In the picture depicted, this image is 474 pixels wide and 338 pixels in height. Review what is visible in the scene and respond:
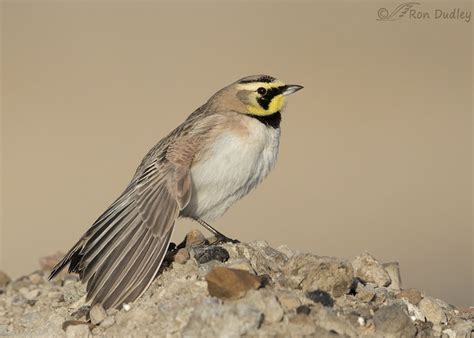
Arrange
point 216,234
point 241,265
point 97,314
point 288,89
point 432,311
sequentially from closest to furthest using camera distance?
point 97,314 → point 241,265 → point 432,311 → point 216,234 → point 288,89

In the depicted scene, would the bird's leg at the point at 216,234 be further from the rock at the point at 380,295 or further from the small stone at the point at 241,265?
the rock at the point at 380,295

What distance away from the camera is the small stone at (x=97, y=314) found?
725 centimetres

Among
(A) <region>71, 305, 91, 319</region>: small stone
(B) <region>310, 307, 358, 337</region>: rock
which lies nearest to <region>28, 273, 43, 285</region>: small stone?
(A) <region>71, 305, 91, 319</region>: small stone

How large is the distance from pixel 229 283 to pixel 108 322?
105 cm

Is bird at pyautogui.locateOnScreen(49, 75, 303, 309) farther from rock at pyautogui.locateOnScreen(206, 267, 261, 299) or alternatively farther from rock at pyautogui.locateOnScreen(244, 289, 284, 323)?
rock at pyautogui.locateOnScreen(244, 289, 284, 323)

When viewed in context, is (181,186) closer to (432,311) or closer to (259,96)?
(259,96)

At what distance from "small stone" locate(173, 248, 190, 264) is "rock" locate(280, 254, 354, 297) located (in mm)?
826

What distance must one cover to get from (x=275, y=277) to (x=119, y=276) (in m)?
1.20

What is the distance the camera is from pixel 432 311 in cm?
752

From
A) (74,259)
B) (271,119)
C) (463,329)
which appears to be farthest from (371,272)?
(74,259)

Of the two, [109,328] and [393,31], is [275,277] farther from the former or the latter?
[393,31]

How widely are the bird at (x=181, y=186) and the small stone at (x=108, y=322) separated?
0.14 m

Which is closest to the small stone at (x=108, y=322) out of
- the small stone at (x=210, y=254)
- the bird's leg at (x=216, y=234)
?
the small stone at (x=210, y=254)

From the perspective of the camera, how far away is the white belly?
8.41 m
